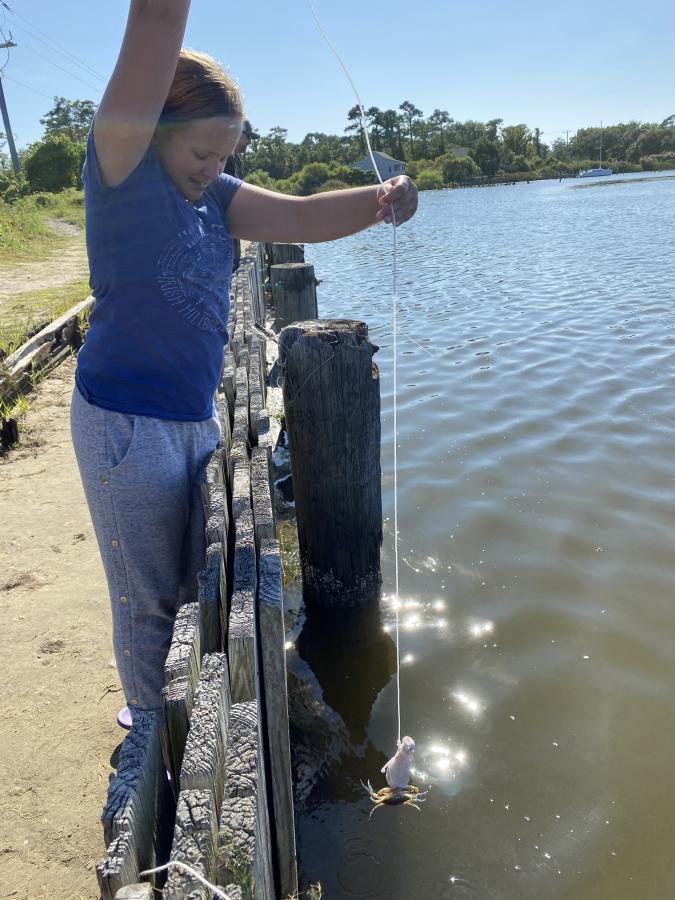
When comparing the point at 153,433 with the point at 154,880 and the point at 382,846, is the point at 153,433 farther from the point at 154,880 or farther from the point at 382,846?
the point at 382,846

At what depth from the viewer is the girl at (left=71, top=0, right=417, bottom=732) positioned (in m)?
→ 1.55

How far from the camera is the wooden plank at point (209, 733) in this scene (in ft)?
4.06

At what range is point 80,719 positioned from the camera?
3088 mm

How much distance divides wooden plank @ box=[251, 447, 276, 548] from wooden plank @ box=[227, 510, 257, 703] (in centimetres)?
17

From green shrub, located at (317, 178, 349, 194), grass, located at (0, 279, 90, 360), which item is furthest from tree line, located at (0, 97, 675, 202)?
grass, located at (0, 279, 90, 360)

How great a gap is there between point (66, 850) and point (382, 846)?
4.02ft

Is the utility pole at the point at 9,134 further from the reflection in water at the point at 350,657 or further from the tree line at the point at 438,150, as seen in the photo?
the reflection in water at the point at 350,657

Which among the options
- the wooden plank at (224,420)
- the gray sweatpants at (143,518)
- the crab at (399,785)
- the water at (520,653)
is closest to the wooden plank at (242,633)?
the gray sweatpants at (143,518)

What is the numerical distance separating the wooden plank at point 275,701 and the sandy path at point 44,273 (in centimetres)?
1133

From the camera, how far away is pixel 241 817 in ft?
3.96

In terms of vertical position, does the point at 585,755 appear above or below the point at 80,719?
below

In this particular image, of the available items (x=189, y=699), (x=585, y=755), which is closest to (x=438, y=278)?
(x=585, y=755)

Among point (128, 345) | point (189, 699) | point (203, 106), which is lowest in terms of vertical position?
point (189, 699)

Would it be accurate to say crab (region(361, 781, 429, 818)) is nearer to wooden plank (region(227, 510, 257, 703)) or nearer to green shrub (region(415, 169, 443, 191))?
wooden plank (region(227, 510, 257, 703))
